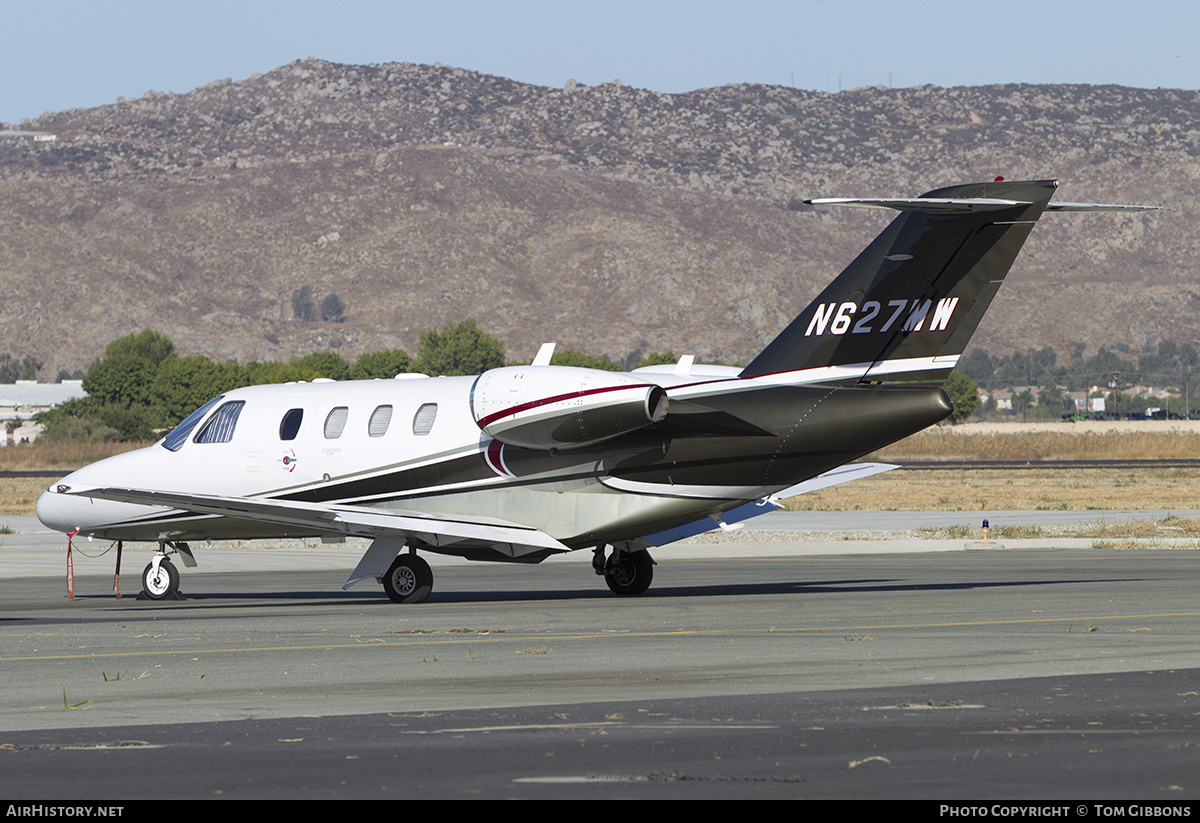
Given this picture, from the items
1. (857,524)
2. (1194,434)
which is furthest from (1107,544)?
(1194,434)

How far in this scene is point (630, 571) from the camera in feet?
85.1

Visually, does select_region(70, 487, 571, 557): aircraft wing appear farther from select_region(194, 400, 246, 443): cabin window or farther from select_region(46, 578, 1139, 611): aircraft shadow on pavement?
select_region(194, 400, 246, 443): cabin window

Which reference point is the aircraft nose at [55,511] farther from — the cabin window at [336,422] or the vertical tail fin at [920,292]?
the vertical tail fin at [920,292]

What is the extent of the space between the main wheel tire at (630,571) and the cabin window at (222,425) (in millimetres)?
6571

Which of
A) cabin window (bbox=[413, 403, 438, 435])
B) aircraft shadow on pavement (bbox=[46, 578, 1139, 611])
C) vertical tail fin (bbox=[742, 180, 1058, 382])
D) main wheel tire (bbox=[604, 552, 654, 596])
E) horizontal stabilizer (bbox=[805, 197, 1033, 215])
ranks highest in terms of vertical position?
horizontal stabilizer (bbox=[805, 197, 1033, 215])

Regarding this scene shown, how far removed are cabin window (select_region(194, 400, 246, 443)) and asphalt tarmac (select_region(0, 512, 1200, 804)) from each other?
2.68 m

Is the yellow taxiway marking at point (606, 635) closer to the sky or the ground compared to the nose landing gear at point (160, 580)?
closer to the sky

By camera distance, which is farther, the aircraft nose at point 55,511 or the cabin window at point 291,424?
the aircraft nose at point 55,511

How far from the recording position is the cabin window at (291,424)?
2617cm

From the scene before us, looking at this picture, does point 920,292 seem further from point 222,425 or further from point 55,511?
point 55,511

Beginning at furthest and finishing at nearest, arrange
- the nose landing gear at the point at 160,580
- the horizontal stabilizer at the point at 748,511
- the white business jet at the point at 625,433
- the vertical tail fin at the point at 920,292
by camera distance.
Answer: the nose landing gear at the point at 160,580 < the horizontal stabilizer at the point at 748,511 < the white business jet at the point at 625,433 < the vertical tail fin at the point at 920,292

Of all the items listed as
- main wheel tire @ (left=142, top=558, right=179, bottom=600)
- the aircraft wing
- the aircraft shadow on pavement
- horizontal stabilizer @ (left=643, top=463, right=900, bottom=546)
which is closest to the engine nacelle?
the aircraft wing

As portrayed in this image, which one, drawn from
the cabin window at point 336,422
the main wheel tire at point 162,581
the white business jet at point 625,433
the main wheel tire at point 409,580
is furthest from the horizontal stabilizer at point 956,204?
the main wheel tire at point 162,581

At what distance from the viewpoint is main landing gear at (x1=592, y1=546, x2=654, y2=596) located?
25.9 meters
